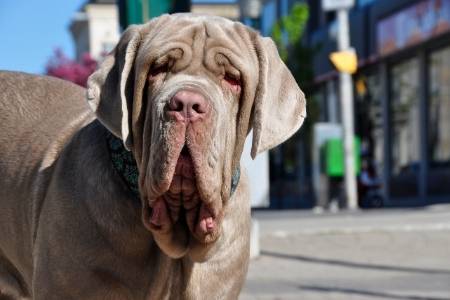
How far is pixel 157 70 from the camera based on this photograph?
11.5 feet

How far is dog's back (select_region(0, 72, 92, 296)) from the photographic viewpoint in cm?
423

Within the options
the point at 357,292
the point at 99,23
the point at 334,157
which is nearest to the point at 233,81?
the point at 357,292

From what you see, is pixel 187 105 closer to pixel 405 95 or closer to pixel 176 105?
pixel 176 105

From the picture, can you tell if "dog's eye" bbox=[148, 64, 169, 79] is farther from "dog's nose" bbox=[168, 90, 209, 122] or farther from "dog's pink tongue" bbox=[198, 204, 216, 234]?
"dog's pink tongue" bbox=[198, 204, 216, 234]

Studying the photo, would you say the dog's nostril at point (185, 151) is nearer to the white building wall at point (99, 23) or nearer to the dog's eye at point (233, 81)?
the dog's eye at point (233, 81)

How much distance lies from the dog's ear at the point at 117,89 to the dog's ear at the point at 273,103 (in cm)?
44

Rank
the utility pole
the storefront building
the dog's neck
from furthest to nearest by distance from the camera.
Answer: the storefront building → the utility pole → the dog's neck

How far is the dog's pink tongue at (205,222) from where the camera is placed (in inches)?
138

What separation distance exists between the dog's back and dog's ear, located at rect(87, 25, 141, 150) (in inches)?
26.7

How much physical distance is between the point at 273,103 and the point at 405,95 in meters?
25.4

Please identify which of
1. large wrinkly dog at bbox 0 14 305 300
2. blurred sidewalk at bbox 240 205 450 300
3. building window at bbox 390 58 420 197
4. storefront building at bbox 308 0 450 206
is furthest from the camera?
building window at bbox 390 58 420 197

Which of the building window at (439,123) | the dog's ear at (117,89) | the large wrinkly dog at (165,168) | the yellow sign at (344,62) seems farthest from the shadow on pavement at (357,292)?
the building window at (439,123)

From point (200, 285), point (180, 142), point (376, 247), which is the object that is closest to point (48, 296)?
point (200, 285)

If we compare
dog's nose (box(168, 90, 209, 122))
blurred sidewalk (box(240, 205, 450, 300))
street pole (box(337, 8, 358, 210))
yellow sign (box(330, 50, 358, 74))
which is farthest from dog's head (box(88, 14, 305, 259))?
street pole (box(337, 8, 358, 210))
